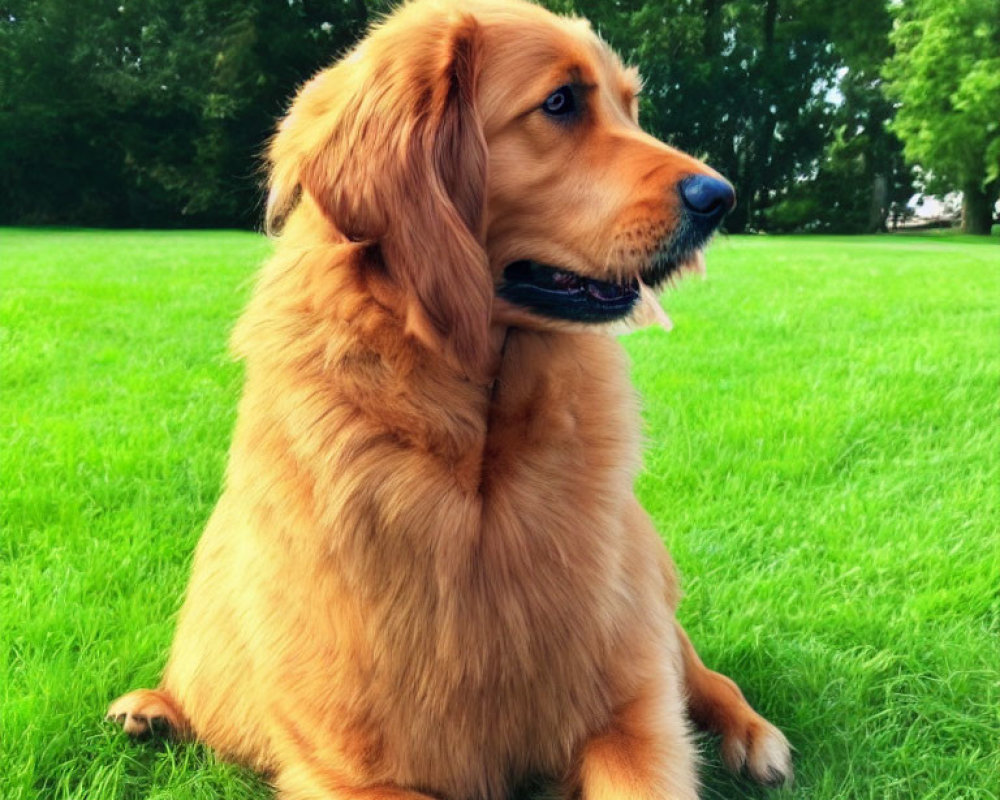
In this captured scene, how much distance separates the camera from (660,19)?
32469 mm

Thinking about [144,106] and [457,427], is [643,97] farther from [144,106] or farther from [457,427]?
[457,427]

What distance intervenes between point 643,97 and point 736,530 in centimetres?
2766

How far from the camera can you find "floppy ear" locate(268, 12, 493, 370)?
1786 mm

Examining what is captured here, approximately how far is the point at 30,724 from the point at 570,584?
139 cm

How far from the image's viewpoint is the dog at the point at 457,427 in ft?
5.89

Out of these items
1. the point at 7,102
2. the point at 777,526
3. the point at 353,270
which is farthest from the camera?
the point at 7,102

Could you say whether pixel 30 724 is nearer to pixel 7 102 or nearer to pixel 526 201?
pixel 526 201

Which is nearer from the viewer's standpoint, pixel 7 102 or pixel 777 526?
pixel 777 526

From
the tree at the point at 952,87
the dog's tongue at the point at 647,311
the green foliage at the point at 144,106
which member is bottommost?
the green foliage at the point at 144,106

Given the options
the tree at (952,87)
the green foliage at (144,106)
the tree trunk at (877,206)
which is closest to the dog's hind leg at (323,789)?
the green foliage at (144,106)

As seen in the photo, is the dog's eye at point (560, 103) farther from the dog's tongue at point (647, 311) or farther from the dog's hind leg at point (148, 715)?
the dog's hind leg at point (148, 715)

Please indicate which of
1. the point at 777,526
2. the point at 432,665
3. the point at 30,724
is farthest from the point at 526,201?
the point at 777,526

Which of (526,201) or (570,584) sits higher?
(526,201)

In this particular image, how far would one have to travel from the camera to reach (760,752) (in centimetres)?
219
